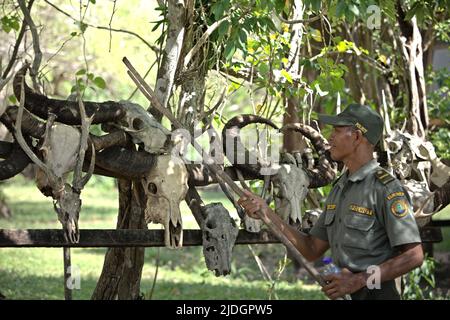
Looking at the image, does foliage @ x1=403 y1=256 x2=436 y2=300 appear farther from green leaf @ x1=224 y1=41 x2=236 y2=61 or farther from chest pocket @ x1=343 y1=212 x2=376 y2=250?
chest pocket @ x1=343 y1=212 x2=376 y2=250

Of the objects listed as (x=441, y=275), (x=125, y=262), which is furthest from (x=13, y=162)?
(x=441, y=275)

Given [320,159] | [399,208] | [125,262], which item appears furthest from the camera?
[125,262]

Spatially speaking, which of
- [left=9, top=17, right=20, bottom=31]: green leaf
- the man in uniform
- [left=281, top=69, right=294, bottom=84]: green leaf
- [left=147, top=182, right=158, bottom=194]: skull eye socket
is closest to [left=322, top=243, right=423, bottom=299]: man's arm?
the man in uniform

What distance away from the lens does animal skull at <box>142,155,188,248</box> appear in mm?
4000

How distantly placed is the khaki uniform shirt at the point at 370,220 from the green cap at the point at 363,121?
0.12 metres

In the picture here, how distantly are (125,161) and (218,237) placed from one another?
555 mm

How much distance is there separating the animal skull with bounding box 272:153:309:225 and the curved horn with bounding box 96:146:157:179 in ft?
2.48

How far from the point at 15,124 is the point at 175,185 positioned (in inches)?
30.7

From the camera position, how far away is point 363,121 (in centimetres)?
363

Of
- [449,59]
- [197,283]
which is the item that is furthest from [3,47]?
[449,59]

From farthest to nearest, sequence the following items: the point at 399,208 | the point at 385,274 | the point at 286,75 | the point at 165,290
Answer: the point at 165,290 < the point at 286,75 < the point at 399,208 < the point at 385,274

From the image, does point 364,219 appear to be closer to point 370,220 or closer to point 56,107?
point 370,220
